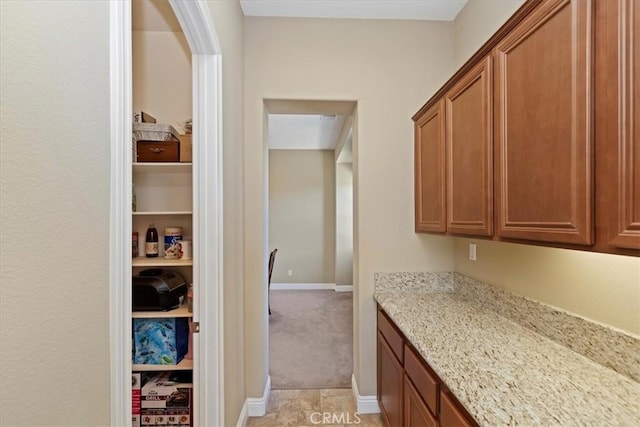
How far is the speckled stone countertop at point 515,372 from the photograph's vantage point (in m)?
0.92

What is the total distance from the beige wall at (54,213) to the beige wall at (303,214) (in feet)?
19.6

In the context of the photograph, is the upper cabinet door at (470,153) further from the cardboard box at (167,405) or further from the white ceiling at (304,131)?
the white ceiling at (304,131)

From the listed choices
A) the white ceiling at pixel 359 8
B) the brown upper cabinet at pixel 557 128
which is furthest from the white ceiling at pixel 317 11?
the brown upper cabinet at pixel 557 128

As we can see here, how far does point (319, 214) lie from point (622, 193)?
5.95 m

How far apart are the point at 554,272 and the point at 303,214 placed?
17.9ft

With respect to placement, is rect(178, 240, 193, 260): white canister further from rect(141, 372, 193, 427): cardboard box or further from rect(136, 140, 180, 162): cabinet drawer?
rect(141, 372, 193, 427): cardboard box

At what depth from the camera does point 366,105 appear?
243 centimetres

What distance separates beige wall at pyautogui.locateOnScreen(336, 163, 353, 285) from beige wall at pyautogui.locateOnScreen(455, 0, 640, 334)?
418 centimetres

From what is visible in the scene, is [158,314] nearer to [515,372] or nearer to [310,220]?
[515,372]

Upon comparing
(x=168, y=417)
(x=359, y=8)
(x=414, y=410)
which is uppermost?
(x=359, y=8)

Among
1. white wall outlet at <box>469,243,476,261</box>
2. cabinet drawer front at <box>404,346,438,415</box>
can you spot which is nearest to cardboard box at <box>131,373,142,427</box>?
cabinet drawer front at <box>404,346,438,415</box>

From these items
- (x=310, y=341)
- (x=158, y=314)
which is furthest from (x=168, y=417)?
(x=310, y=341)

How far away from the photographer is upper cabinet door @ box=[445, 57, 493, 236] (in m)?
1.42

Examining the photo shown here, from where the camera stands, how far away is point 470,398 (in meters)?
1.01
